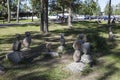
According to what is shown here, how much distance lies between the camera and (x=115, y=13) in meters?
123

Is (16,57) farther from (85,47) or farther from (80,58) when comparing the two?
(85,47)

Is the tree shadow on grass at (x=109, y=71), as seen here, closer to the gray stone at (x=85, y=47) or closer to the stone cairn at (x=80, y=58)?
the stone cairn at (x=80, y=58)

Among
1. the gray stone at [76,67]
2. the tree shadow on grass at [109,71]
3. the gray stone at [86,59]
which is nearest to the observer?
the tree shadow on grass at [109,71]

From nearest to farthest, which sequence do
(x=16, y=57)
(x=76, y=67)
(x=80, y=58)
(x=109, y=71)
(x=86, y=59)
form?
1. (x=76, y=67)
2. (x=109, y=71)
3. (x=80, y=58)
4. (x=86, y=59)
5. (x=16, y=57)

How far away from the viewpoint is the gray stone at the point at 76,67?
487 inches

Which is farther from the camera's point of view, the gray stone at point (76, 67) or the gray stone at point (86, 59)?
the gray stone at point (86, 59)

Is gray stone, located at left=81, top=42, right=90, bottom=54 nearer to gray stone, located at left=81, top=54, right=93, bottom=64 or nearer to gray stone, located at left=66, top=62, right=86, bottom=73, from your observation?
gray stone, located at left=81, top=54, right=93, bottom=64

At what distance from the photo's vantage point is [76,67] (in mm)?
12461

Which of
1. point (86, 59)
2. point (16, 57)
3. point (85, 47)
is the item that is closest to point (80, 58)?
point (86, 59)

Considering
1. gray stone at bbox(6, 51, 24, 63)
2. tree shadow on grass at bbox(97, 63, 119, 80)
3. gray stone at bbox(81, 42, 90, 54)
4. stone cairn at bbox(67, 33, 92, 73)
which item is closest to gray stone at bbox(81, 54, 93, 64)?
stone cairn at bbox(67, 33, 92, 73)

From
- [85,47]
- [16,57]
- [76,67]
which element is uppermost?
[85,47]

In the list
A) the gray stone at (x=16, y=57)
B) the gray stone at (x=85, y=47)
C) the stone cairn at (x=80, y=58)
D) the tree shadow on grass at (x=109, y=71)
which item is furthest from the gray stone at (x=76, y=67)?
the gray stone at (x=16, y=57)

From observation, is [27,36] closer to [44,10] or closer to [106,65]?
[106,65]

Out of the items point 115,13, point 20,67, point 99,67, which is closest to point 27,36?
point 20,67
